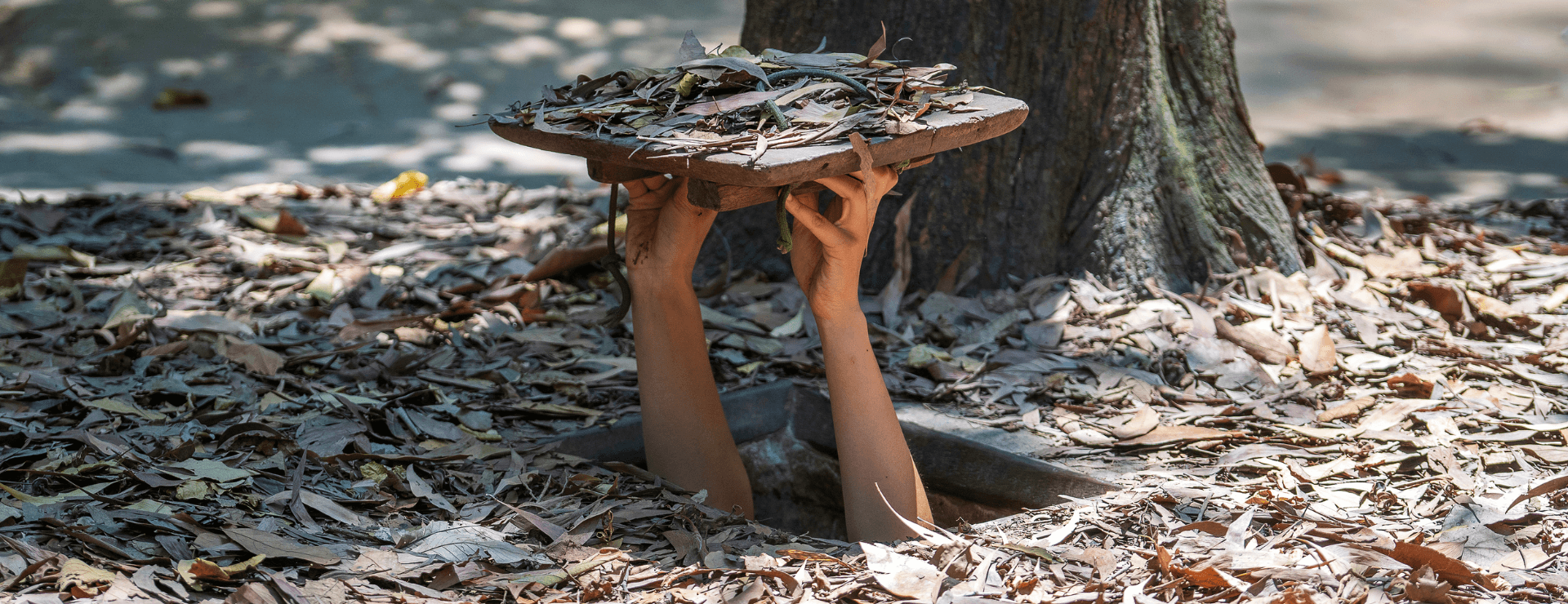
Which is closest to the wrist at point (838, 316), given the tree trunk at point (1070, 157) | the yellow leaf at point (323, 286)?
the tree trunk at point (1070, 157)

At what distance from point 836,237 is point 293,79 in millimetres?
6155

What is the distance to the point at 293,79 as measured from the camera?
6984 millimetres

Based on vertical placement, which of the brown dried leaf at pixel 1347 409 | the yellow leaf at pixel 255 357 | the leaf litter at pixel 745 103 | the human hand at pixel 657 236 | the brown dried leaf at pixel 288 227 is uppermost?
the leaf litter at pixel 745 103

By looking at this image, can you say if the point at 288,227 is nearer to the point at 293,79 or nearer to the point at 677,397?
the point at 677,397

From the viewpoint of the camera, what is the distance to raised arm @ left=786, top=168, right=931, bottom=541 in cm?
190

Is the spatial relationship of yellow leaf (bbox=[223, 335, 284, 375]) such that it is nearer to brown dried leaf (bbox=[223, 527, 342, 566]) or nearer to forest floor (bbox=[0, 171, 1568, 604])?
forest floor (bbox=[0, 171, 1568, 604])

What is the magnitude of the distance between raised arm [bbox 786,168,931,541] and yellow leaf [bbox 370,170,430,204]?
2.78 m

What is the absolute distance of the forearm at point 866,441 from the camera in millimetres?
2023

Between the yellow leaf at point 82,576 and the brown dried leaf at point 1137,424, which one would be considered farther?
the brown dried leaf at point 1137,424

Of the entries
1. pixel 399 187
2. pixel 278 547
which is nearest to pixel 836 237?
pixel 278 547

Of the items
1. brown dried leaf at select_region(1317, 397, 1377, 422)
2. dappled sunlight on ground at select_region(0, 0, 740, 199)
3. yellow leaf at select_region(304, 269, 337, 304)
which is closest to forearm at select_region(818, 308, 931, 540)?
brown dried leaf at select_region(1317, 397, 1377, 422)

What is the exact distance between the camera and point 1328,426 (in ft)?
7.77

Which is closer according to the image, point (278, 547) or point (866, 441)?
point (278, 547)

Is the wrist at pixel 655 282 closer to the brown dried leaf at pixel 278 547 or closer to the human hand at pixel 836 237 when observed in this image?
the human hand at pixel 836 237
